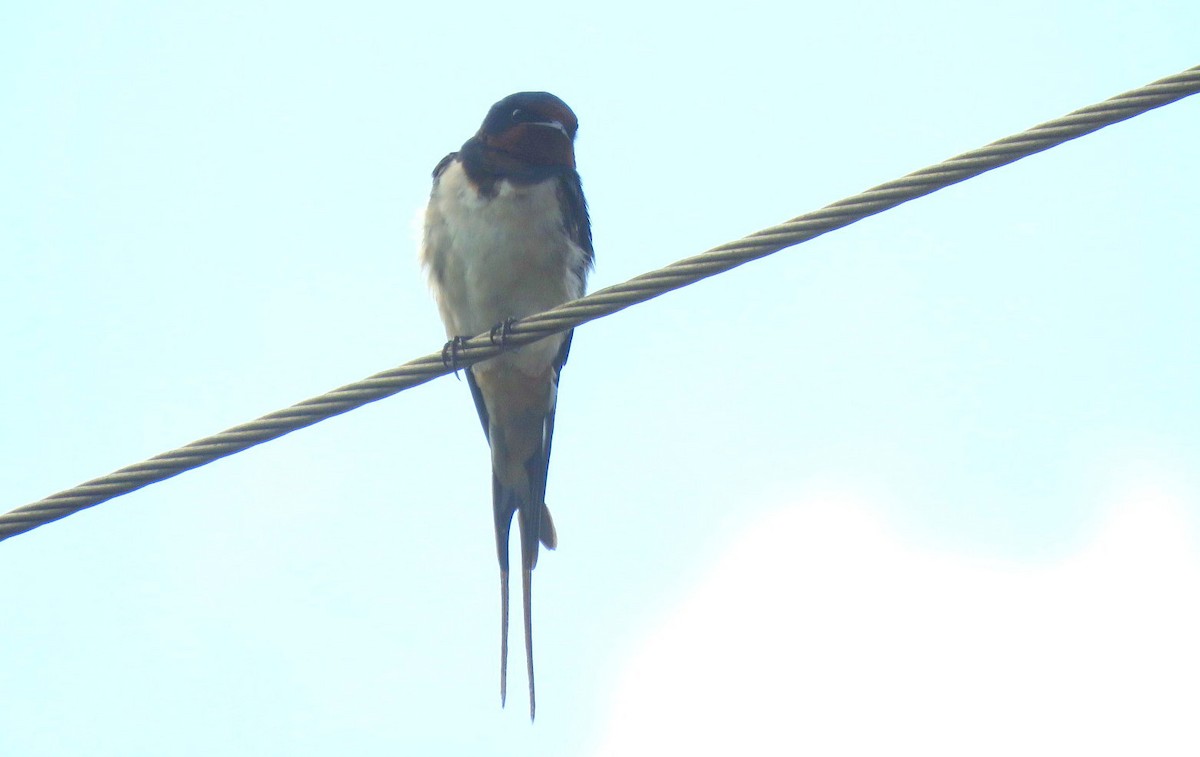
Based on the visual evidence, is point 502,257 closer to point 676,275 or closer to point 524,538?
point 524,538

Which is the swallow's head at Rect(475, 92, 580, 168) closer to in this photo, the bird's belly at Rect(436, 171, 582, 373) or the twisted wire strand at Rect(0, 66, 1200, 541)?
the bird's belly at Rect(436, 171, 582, 373)

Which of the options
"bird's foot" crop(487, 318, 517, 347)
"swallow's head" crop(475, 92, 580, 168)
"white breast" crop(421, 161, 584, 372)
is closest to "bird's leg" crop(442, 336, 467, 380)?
"bird's foot" crop(487, 318, 517, 347)

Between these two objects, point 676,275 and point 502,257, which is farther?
point 502,257

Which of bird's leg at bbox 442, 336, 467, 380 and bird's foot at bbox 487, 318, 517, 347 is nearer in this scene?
bird's leg at bbox 442, 336, 467, 380

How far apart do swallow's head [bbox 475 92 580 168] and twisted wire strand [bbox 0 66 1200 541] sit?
7.27 ft

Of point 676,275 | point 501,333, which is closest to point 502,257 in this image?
point 501,333

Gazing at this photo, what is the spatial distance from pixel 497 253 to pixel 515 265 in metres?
0.08

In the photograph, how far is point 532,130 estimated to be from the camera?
5898 millimetres

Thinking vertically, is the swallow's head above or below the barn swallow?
above

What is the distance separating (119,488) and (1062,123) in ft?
6.96

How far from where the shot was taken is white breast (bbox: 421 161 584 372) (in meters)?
5.56

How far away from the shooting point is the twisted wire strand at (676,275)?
3.21m

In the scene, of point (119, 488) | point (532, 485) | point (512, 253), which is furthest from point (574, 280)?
point (119, 488)

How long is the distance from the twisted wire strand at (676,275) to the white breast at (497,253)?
1831 millimetres
